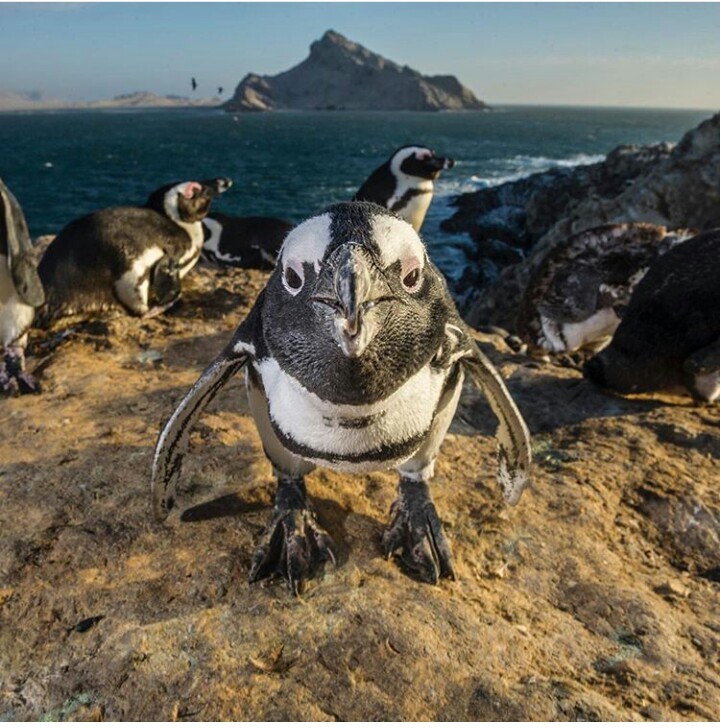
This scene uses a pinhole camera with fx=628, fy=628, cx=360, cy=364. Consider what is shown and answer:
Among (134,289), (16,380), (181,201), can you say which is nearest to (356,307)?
(16,380)

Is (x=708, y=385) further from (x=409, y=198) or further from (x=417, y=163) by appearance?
(x=417, y=163)

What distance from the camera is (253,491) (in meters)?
2.62

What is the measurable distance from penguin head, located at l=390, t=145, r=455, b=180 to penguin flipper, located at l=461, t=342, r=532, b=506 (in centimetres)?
547

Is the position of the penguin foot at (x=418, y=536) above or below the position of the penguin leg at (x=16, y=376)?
above

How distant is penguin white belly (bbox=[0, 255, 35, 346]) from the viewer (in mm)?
4164

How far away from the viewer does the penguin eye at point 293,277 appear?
1.71 meters

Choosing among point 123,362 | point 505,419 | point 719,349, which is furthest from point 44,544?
point 719,349

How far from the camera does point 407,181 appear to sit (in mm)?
7441

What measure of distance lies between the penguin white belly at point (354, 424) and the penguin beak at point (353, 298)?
0.28m

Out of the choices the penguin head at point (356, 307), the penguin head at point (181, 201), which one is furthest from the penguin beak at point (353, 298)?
the penguin head at point (181, 201)

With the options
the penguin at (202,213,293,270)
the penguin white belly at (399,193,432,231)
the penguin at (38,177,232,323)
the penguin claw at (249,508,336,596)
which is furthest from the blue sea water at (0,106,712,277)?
the penguin claw at (249,508,336,596)

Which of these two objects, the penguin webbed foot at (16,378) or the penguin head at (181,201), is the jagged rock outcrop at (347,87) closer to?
the penguin head at (181,201)

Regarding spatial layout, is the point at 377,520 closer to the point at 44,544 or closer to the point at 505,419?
the point at 505,419

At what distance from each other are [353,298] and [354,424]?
47 cm
